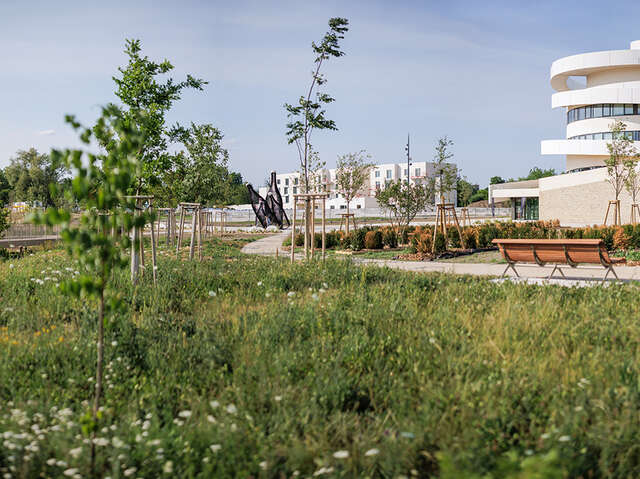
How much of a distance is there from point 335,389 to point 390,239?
15629 mm

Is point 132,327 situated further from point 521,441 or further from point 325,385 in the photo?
point 521,441

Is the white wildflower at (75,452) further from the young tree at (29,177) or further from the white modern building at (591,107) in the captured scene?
the young tree at (29,177)

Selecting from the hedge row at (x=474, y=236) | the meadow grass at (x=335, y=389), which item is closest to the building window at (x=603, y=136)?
the hedge row at (x=474, y=236)

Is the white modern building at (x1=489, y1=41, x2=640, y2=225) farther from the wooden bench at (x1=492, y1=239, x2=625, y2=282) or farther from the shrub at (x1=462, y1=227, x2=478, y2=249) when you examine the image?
the wooden bench at (x1=492, y1=239, x2=625, y2=282)

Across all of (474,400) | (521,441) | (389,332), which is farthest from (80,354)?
(521,441)

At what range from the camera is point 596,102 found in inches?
1959

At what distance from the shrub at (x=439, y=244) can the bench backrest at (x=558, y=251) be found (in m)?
5.23

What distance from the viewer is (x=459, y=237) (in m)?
17.1

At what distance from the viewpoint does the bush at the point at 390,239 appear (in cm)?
1908

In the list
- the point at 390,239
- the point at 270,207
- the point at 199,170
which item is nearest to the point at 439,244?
the point at 390,239

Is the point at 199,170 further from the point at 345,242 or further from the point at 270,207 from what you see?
the point at 270,207

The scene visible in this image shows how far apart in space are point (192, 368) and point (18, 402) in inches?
49.7

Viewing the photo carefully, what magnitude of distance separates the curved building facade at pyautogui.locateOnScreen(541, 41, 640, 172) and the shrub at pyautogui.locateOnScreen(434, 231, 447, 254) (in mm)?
40534

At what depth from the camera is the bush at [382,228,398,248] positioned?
1908 centimetres
